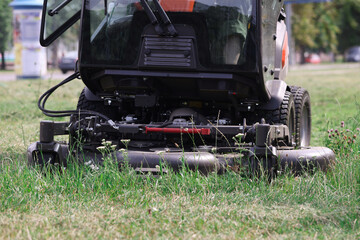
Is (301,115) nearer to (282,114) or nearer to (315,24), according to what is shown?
(282,114)

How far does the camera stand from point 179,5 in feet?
20.3

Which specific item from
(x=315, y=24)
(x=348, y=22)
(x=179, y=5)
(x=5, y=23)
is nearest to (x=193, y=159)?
(x=179, y=5)

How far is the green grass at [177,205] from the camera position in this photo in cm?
434

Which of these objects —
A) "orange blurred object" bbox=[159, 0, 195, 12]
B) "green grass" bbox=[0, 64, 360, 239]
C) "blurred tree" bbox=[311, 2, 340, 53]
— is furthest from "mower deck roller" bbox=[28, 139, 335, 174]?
"blurred tree" bbox=[311, 2, 340, 53]

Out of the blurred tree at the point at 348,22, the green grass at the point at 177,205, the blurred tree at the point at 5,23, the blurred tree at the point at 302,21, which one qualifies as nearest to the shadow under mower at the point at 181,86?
the green grass at the point at 177,205

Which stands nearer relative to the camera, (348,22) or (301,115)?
(301,115)

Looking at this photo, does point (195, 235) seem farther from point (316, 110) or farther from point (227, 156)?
point (316, 110)

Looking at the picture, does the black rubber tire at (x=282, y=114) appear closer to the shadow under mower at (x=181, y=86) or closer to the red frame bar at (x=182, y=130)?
the shadow under mower at (x=181, y=86)

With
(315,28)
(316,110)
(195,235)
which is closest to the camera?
(195,235)

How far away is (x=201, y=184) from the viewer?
537 centimetres

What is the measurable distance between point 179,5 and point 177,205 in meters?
2.16

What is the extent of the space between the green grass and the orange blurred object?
1612 mm

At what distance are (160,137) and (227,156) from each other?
3.13 feet

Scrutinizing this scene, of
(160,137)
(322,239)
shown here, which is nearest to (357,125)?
(160,137)
